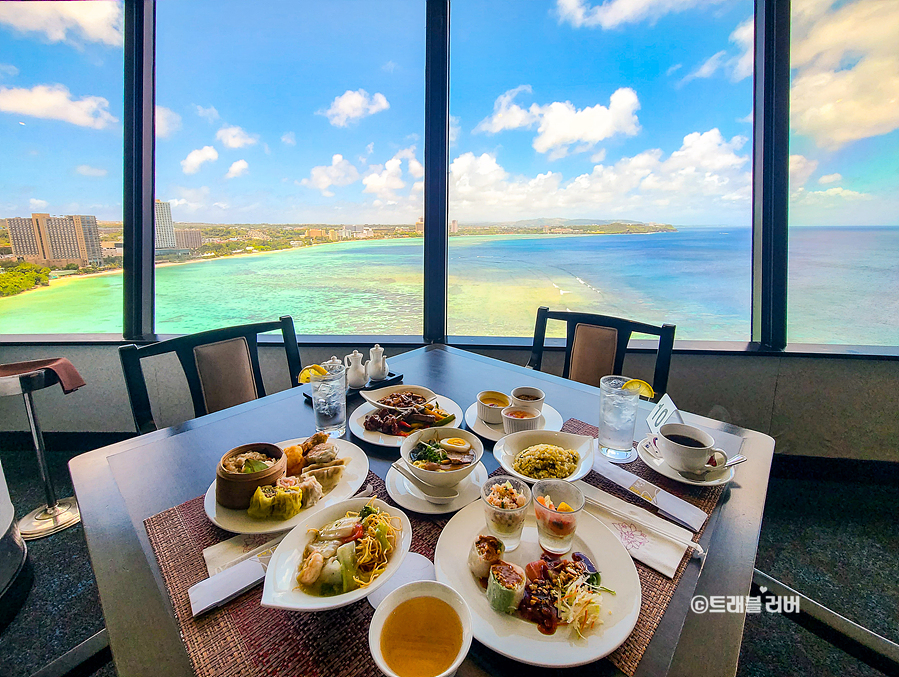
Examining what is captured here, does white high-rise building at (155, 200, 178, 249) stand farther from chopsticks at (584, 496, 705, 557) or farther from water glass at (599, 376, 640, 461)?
chopsticks at (584, 496, 705, 557)

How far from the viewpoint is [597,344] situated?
180 centimetres

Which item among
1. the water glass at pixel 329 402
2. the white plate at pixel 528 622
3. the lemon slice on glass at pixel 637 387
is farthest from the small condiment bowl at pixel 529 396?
the water glass at pixel 329 402

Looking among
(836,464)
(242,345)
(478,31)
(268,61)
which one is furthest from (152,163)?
(836,464)

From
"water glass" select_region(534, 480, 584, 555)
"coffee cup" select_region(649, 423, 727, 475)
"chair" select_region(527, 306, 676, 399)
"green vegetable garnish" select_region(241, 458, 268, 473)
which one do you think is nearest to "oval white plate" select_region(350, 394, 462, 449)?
"green vegetable garnish" select_region(241, 458, 268, 473)

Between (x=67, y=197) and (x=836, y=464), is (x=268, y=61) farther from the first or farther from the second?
(x=836, y=464)

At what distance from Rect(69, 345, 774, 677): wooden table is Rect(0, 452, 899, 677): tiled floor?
88 cm

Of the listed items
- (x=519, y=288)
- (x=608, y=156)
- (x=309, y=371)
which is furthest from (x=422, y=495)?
(x=608, y=156)

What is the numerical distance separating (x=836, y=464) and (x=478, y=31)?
358 centimetres

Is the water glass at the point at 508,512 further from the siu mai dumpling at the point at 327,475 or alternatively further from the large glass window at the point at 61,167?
the large glass window at the point at 61,167

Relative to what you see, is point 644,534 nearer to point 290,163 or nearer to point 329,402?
point 329,402

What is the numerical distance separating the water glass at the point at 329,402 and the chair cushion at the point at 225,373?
64 cm

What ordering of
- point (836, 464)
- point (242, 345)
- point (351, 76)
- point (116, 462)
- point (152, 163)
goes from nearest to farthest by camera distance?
point (116, 462) → point (242, 345) → point (836, 464) → point (152, 163) → point (351, 76)

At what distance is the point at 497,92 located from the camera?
3172mm

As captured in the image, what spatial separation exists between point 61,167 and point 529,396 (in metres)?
3.68
